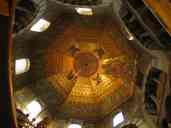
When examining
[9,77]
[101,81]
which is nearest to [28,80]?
[101,81]


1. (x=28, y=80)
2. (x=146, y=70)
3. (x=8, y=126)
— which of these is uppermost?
(x=8, y=126)

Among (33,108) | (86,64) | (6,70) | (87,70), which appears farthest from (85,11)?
(6,70)

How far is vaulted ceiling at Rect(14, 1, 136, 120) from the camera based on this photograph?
73.2 feet

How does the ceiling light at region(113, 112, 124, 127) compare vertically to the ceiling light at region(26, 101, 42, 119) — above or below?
below

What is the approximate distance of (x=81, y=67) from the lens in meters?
24.2

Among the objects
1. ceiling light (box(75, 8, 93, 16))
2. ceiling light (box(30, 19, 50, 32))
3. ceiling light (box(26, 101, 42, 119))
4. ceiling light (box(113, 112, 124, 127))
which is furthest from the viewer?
ceiling light (box(113, 112, 124, 127))

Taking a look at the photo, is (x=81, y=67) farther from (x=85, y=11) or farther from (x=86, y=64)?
(x=85, y=11)

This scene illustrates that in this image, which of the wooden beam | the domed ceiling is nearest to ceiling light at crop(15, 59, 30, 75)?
the domed ceiling

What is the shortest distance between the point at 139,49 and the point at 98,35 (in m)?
3.40

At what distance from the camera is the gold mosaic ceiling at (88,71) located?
23005 mm

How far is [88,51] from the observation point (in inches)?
939

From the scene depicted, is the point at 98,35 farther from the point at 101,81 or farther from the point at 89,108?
the point at 89,108

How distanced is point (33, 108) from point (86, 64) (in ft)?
15.3

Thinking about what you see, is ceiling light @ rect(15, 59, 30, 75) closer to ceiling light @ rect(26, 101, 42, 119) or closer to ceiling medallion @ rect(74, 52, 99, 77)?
ceiling light @ rect(26, 101, 42, 119)
